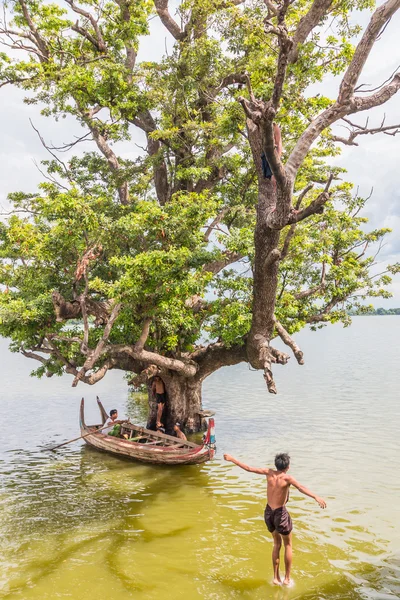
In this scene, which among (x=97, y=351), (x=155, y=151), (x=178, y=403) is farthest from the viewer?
(x=155, y=151)

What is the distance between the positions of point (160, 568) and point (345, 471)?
8120 mm

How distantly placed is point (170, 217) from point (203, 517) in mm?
7825

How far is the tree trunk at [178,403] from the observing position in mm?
17844

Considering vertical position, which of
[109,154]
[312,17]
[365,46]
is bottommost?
[365,46]

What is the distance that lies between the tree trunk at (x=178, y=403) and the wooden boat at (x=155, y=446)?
179 centimetres

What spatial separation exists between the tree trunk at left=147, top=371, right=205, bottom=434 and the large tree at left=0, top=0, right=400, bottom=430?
0.25 feet

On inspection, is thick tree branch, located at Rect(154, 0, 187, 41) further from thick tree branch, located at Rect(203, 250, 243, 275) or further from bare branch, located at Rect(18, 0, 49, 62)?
thick tree branch, located at Rect(203, 250, 243, 275)

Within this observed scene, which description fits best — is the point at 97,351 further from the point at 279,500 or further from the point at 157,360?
the point at 279,500

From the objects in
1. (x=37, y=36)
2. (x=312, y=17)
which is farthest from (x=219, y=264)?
(x=37, y=36)

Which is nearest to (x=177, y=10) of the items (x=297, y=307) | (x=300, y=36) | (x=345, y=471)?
(x=300, y=36)

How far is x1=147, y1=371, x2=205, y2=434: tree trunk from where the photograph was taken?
17.8m

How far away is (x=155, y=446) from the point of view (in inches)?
583

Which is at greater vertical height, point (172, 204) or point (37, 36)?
point (37, 36)

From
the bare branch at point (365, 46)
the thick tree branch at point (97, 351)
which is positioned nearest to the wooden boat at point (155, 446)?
the thick tree branch at point (97, 351)
